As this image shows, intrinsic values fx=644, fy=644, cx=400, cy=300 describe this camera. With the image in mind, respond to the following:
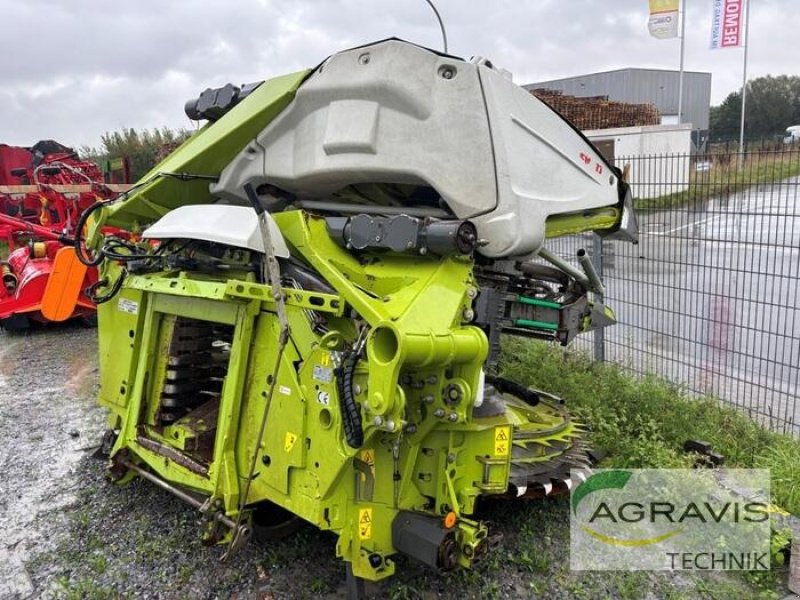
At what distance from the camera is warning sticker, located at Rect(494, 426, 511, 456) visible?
2.73 meters

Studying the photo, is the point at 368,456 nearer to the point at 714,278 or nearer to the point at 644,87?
the point at 714,278

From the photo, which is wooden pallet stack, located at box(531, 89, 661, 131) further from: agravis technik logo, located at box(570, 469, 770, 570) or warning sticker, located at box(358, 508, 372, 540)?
warning sticker, located at box(358, 508, 372, 540)

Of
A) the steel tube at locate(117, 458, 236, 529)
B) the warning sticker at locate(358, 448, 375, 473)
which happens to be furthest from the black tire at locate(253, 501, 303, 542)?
the warning sticker at locate(358, 448, 375, 473)

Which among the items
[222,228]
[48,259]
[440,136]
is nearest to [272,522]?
[222,228]

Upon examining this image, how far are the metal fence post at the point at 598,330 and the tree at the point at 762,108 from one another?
4158cm

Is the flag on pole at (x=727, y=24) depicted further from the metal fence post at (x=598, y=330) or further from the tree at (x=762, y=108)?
the tree at (x=762, y=108)

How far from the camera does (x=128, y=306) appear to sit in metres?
3.63

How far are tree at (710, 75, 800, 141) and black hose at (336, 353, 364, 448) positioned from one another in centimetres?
4496

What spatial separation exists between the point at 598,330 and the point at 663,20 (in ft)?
56.3

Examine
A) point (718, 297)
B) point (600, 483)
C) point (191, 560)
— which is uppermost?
point (718, 297)

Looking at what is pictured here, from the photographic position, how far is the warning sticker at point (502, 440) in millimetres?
2730

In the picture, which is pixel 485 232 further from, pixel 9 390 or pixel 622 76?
pixel 622 76

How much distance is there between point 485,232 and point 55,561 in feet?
8.51

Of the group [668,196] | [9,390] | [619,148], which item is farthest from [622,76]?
[9,390]
